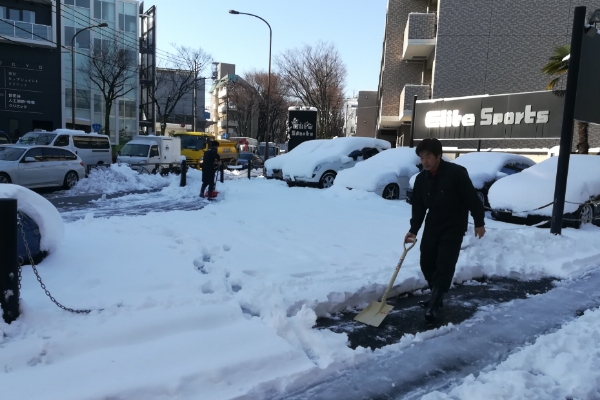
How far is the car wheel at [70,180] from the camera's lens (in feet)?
49.4

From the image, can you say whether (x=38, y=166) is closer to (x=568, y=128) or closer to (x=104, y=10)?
(x=568, y=128)

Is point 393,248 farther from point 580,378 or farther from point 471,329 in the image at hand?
point 580,378

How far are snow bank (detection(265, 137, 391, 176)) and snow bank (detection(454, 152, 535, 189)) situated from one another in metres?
4.25

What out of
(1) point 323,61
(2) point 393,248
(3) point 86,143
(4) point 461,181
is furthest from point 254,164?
(4) point 461,181

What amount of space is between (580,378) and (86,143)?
18421mm

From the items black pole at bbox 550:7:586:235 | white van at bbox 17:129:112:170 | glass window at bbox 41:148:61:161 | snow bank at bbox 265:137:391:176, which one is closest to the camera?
black pole at bbox 550:7:586:235

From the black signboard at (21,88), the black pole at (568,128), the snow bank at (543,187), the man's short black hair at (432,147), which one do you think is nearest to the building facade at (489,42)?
the snow bank at (543,187)

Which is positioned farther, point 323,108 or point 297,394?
point 323,108

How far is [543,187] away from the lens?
30.7ft

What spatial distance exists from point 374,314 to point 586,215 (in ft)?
22.3

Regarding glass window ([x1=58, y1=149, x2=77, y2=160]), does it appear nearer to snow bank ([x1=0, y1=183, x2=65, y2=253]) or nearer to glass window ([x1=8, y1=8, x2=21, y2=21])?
snow bank ([x1=0, y1=183, x2=65, y2=253])

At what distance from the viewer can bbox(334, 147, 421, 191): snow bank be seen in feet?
40.6

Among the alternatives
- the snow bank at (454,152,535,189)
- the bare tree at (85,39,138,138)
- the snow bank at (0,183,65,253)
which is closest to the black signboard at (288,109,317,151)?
the snow bank at (454,152,535,189)

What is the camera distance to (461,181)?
4.18 m
